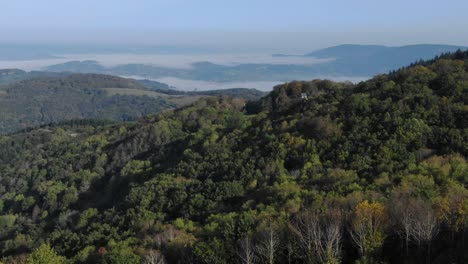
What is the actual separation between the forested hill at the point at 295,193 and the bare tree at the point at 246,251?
0.08 metres

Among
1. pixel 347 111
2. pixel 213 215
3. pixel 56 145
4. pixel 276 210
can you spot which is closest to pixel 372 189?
pixel 276 210

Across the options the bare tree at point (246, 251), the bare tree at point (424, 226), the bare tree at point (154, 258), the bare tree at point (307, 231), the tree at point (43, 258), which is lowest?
the tree at point (43, 258)

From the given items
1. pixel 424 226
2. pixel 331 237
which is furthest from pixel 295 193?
pixel 424 226

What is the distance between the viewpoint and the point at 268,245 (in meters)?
18.6

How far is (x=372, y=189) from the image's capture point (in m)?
23.0

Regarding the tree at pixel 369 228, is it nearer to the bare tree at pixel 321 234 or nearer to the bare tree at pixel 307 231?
the bare tree at pixel 321 234

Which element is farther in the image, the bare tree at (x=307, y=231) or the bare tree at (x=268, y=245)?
the bare tree at (x=268, y=245)

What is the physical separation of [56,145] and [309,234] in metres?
65.5

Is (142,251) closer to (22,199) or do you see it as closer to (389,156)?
(389,156)

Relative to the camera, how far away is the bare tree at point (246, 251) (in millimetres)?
18353

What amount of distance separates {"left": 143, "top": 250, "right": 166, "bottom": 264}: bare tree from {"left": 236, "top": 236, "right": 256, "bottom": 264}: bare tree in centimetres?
311

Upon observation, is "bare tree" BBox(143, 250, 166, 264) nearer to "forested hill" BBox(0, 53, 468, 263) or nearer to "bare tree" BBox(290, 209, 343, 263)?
"forested hill" BBox(0, 53, 468, 263)

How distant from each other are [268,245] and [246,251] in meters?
0.86

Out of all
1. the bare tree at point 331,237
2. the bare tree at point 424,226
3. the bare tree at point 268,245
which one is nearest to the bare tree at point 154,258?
the bare tree at point 268,245
